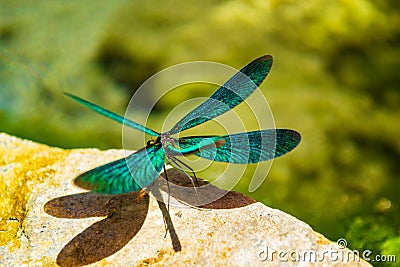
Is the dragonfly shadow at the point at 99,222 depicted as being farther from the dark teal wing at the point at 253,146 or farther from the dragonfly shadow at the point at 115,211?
the dark teal wing at the point at 253,146

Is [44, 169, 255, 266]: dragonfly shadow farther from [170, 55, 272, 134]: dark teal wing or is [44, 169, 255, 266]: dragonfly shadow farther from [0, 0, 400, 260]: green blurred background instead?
[0, 0, 400, 260]: green blurred background

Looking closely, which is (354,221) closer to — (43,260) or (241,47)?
(241,47)

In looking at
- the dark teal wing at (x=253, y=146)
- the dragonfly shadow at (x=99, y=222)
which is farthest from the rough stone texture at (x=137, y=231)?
the dark teal wing at (x=253, y=146)

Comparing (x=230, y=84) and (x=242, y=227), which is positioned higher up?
(x=230, y=84)

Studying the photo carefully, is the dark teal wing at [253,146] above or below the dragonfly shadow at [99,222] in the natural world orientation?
above

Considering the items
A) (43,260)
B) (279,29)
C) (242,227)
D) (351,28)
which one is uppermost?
(351,28)

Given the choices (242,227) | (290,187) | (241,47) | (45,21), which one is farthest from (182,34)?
(242,227)

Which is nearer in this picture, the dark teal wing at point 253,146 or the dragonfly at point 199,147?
the dragonfly at point 199,147
